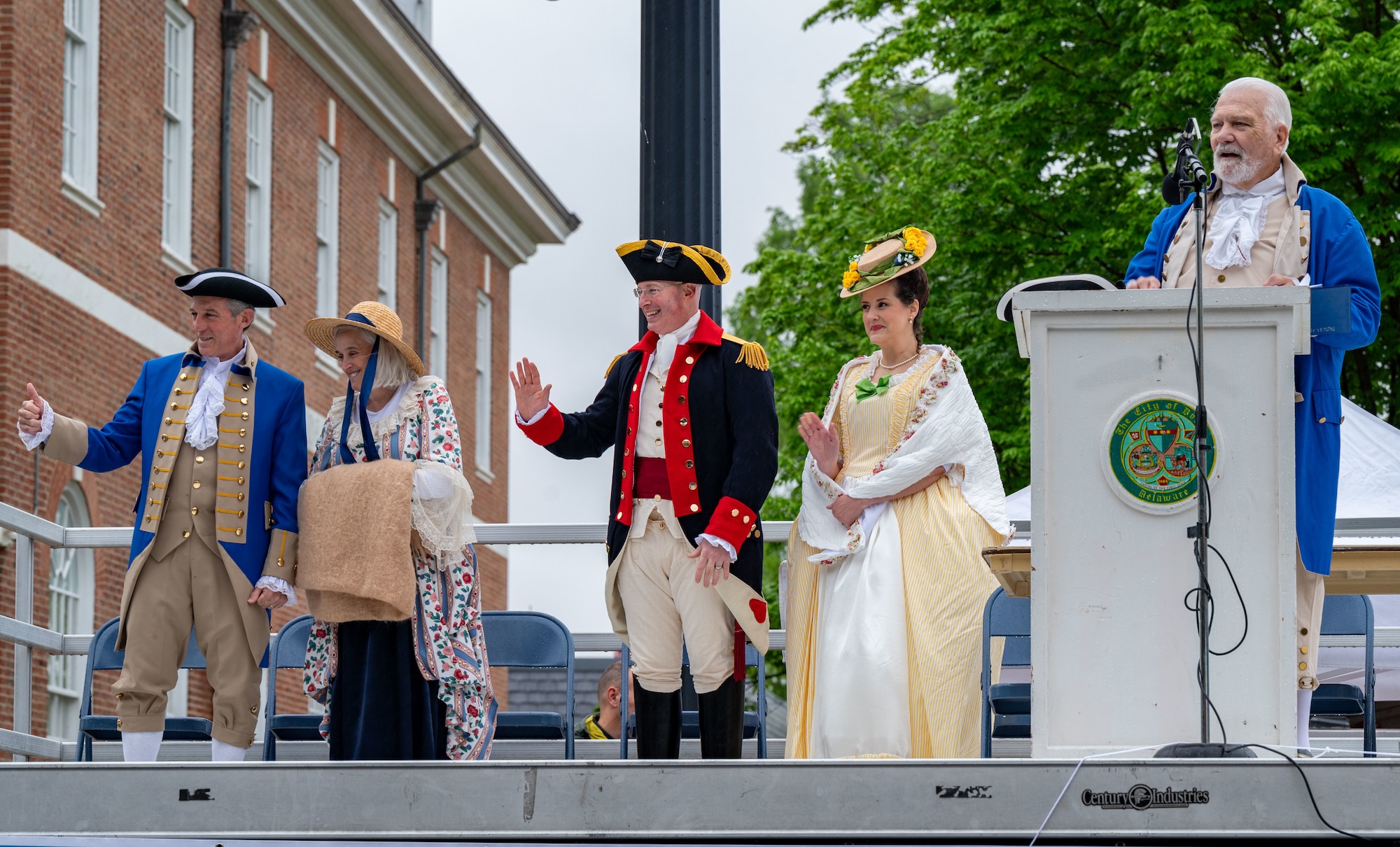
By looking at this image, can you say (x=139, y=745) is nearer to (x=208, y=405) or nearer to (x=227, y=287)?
(x=208, y=405)

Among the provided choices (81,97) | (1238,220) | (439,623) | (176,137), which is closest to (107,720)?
(439,623)

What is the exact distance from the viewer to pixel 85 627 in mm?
15672

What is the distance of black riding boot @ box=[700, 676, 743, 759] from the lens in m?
5.95

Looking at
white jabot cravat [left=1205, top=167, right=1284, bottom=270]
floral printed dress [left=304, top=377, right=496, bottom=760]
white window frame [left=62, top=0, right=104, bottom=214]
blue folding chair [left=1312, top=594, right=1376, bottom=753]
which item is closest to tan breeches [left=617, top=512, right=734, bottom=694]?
floral printed dress [left=304, top=377, right=496, bottom=760]

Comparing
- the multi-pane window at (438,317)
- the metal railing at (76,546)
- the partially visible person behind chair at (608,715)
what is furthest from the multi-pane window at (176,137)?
the metal railing at (76,546)

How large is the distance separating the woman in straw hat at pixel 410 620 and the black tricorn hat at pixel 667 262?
31.6 inches

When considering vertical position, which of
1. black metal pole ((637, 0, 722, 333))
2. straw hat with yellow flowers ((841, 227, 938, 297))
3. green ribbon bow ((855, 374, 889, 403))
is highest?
black metal pole ((637, 0, 722, 333))

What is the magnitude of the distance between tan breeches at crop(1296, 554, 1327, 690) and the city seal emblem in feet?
2.74

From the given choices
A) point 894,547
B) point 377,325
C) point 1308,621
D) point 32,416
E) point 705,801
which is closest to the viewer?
point 705,801

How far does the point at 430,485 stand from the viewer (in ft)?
20.7

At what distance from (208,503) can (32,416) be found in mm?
622

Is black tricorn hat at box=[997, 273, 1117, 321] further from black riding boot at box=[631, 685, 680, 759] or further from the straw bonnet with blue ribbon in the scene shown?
the straw bonnet with blue ribbon

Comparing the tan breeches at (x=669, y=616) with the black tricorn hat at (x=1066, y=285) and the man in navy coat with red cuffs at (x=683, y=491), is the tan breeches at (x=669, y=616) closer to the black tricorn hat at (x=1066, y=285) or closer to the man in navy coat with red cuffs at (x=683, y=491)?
the man in navy coat with red cuffs at (x=683, y=491)

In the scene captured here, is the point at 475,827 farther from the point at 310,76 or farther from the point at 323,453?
the point at 310,76
